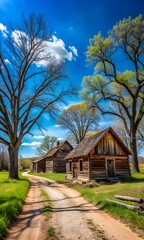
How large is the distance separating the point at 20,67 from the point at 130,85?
14.4m

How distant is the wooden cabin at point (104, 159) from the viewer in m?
22.9

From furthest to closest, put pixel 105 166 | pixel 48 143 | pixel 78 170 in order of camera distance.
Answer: pixel 48 143, pixel 78 170, pixel 105 166

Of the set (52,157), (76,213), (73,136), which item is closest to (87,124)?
(73,136)

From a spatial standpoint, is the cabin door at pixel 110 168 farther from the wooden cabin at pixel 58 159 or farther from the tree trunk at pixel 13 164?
the wooden cabin at pixel 58 159

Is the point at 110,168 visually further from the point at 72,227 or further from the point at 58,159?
the point at 58,159

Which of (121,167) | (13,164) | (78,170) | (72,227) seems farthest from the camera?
(78,170)

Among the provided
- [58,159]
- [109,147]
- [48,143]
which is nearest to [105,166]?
[109,147]

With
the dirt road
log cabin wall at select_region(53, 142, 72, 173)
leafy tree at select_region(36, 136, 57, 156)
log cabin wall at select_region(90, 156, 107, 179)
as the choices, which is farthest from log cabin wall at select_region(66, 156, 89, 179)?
leafy tree at select_region(36, 136, 57, 156)

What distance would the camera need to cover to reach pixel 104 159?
78.1 ft

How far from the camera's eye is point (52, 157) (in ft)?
149

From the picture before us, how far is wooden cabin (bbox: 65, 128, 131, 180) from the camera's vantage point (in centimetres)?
2288

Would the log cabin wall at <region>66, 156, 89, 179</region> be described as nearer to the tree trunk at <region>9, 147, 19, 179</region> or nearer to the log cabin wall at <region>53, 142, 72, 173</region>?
the tree trunk at <region>9, 147, 19, 179</region>

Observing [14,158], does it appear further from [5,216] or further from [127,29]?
[127,29]

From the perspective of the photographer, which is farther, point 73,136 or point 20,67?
point 73,136
